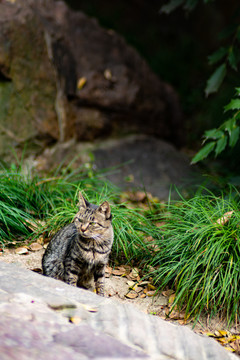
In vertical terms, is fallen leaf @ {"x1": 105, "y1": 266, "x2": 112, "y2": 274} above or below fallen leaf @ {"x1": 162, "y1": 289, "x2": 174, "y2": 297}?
below

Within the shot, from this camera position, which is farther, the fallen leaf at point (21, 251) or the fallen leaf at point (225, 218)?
the fallen leaf at point (21, 251)

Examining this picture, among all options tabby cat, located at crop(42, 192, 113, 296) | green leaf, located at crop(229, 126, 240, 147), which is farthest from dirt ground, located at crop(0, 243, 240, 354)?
green leaf, located at crop(229, 126, 240, 147)

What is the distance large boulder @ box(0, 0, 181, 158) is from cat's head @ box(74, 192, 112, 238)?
2520mm

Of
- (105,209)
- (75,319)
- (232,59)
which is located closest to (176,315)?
(105,209)

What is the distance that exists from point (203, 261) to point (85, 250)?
103 centimetres

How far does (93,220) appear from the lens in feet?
12.1

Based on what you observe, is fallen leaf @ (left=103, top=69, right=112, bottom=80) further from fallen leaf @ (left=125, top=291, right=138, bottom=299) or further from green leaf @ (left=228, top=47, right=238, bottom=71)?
fallen leaf @ (left=125, top=291, right=138, bottom=299)

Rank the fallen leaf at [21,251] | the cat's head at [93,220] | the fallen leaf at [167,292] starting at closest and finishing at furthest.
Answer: the cat's head at [93,220], the fallen leaf at [167,292], the fallen leaf at [21,251]

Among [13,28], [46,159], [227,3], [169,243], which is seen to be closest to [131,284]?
[169,243]

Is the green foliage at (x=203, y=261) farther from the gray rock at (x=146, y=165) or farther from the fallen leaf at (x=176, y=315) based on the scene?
the gray rock at (x=146, y=165)

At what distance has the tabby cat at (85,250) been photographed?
3.70m

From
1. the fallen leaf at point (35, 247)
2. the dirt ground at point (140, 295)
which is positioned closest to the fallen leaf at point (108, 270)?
the dirt ground at point (140, 295)

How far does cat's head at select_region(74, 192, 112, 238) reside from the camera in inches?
144

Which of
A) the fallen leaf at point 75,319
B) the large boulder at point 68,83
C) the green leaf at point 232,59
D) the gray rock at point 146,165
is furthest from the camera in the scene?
the gray rock at point 146,165
